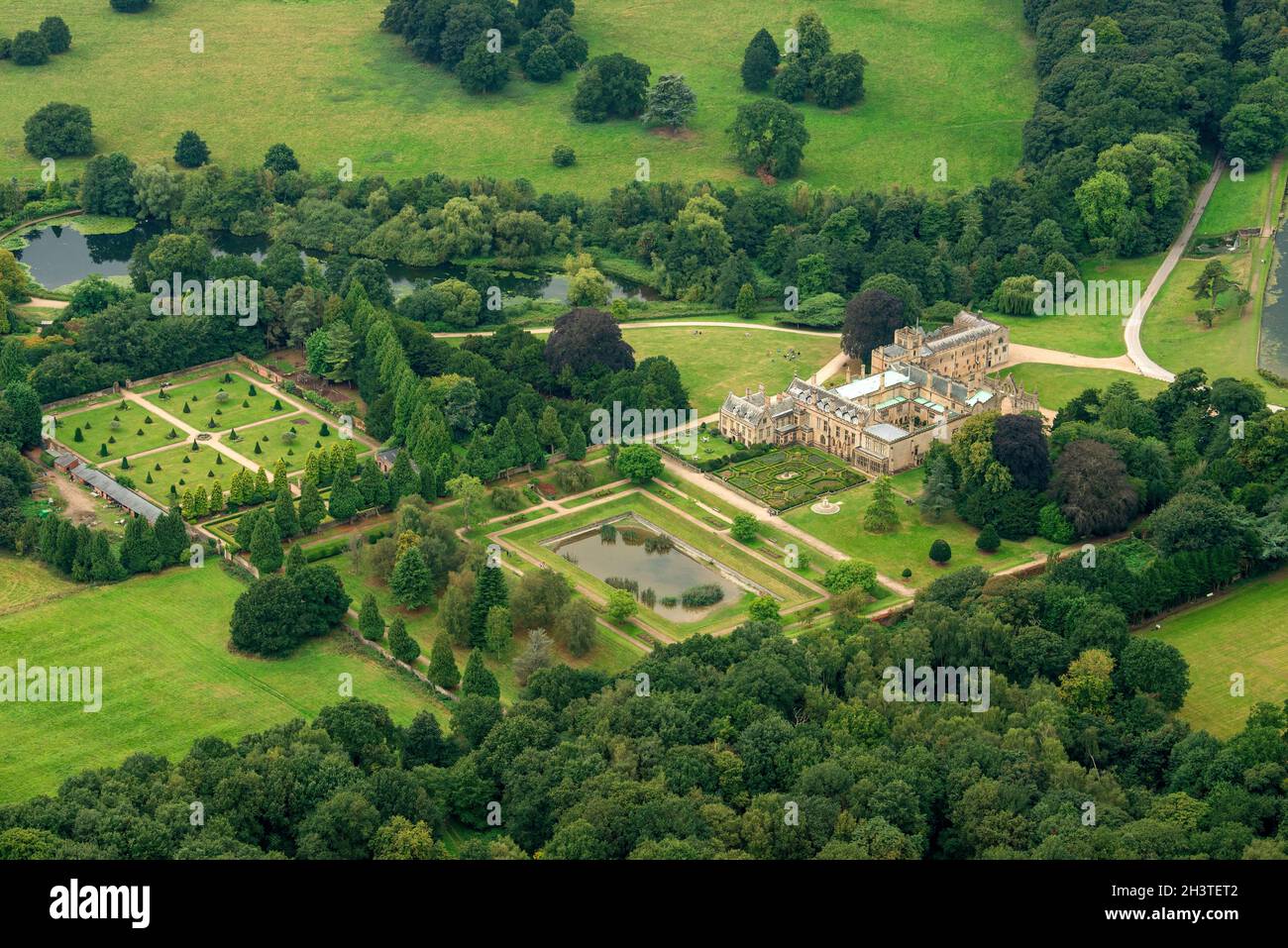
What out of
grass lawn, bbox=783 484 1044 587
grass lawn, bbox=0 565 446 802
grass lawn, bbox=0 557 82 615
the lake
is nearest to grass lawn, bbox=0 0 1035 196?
the lake

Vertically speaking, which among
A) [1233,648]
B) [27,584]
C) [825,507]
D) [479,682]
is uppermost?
[825,507]

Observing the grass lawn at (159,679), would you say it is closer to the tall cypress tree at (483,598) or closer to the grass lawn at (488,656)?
the grass lawn at (488,656)

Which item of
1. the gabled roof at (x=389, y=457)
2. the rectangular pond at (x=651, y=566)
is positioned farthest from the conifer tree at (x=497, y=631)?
the gabled roof at (x=389, y=457)

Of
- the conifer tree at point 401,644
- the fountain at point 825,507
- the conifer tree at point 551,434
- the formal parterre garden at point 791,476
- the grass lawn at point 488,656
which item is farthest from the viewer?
the conifer tree at point 551,434

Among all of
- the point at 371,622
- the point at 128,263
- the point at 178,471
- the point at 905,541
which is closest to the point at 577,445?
the point at 905,541

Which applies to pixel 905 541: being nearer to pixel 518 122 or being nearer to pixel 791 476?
pixel 791 476
